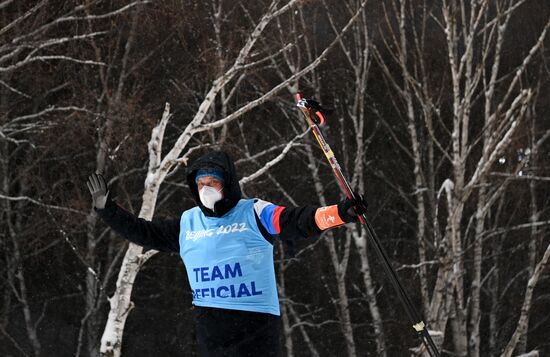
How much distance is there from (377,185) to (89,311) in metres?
6.41

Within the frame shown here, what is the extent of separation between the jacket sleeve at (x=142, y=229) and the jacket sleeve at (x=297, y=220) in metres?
0.55

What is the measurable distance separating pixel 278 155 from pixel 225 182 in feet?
31.0

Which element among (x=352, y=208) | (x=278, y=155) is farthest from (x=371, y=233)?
(x=278, y=155)

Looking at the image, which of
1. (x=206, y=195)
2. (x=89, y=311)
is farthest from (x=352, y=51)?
(x=206, y=195)

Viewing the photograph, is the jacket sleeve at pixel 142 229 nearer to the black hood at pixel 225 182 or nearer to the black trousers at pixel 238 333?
the black hood at pixel 225 182

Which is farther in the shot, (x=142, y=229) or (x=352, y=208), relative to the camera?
(x=142, y=229)

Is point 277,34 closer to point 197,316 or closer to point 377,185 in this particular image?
point 377,185

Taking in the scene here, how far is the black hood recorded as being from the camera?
4051 millimetres

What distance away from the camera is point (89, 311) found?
13.5 m

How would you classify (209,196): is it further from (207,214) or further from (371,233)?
(371,233)

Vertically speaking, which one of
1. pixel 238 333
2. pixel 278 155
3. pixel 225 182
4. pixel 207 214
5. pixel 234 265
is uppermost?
pixel 278 155

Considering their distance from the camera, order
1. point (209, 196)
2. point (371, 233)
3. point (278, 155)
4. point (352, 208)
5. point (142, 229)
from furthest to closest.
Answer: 1. point (278, 155)
2. point (142, 229)
3. point (209, 196)
4. point (371, 233)
5. point (352, 208)

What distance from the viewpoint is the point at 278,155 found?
13.5 metres

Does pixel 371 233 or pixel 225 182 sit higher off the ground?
pixel 225 182
